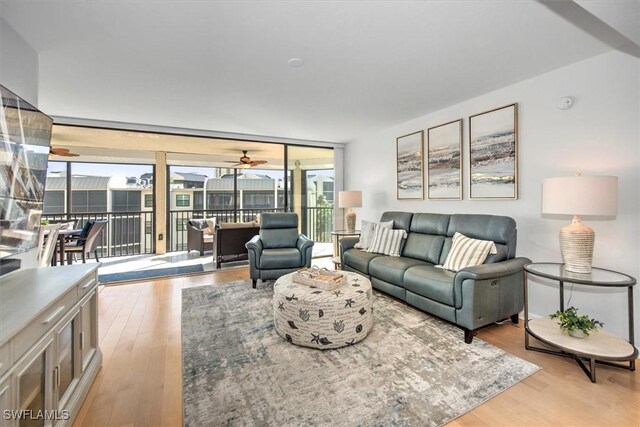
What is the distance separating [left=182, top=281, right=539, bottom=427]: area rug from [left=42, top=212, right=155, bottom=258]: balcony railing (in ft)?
16.2

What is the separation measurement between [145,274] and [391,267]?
3966 millimetres

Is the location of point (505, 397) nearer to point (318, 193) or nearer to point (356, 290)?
point (356, 290)

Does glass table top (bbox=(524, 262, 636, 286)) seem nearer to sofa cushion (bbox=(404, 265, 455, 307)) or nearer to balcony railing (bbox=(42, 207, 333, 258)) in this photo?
sofa cushion (bbox=(404, 265, 455, 307))

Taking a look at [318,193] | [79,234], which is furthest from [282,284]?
[79,234]

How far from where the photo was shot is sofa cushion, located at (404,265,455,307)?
2451 millimetres

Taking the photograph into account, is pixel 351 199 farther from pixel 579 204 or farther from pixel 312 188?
pixel 579 204

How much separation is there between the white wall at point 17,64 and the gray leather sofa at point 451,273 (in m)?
3.47

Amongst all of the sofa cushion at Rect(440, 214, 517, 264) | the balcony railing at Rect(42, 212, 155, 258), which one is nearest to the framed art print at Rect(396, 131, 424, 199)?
the sofa cushion at Rect(440, 214, 517, 264)

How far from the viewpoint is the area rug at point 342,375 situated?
1559 millimetres

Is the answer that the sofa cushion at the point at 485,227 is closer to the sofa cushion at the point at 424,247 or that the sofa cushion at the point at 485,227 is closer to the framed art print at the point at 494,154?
the sofa cushion at the point at 424,247

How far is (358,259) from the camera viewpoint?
3.68 metres

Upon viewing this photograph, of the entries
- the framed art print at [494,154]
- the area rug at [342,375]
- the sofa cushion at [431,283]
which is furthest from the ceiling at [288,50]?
the area rug at [342,375]

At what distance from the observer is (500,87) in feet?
9.73

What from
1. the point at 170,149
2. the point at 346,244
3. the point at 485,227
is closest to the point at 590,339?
the point at 485,227
